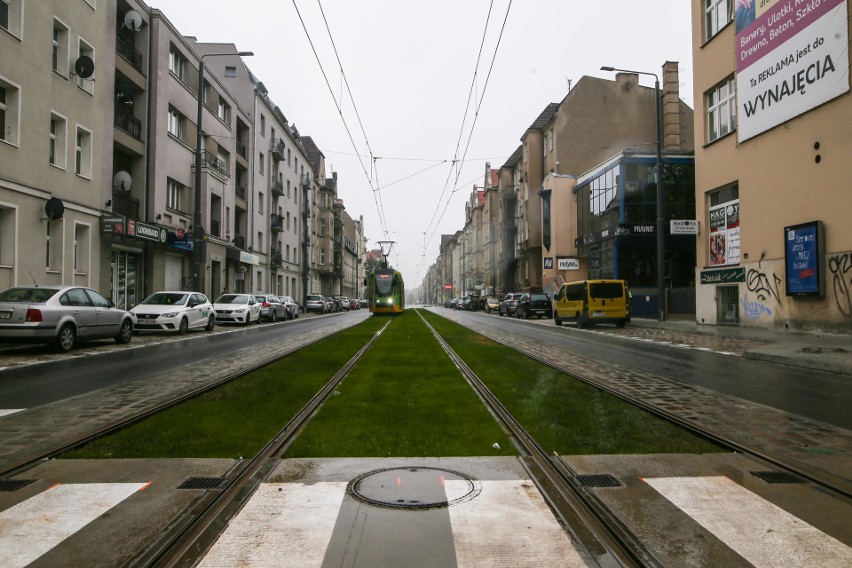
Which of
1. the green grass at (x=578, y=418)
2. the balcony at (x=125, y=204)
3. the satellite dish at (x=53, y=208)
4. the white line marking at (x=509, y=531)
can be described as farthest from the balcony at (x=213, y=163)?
the white line marking at (x=509, y=531)

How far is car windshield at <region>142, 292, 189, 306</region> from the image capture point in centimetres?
2103

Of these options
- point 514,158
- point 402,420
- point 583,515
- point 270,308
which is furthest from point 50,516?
point 514,158

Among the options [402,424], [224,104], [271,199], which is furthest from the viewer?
[271,199]

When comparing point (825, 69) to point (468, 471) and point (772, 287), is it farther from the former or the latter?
point (468, 471)

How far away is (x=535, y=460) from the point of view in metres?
4.51

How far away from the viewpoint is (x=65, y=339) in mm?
13578

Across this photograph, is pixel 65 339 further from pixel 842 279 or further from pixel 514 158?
pixel 514 158

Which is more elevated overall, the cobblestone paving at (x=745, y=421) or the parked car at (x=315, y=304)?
the parked car at (x=315, y=304)

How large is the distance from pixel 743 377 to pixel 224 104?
1404 inches

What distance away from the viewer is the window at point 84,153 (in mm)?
21953

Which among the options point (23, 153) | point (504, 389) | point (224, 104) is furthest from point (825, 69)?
point (224, 104)

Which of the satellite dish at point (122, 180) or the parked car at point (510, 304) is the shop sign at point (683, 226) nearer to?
the parked car at point (510, 304)

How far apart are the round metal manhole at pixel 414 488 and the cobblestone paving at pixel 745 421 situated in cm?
239

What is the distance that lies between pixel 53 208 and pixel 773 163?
22691 mm
